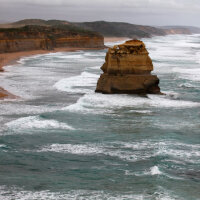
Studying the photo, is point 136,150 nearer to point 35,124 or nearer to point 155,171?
point 155,171

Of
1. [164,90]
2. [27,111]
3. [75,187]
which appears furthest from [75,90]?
[75,187]

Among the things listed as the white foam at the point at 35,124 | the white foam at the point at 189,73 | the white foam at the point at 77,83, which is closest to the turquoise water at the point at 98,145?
the white foam at the point at 35,124

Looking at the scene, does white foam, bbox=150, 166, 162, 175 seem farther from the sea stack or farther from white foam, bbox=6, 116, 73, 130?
the sea stack

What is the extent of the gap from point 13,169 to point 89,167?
2.86 metres

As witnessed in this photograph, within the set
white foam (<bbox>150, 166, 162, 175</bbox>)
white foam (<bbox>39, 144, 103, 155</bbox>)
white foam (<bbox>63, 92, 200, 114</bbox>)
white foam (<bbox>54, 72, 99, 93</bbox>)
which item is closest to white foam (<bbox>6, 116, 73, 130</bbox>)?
white foam (<bbox>39, 144, 103, 155</bbox>)

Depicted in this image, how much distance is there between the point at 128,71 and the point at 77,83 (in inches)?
329

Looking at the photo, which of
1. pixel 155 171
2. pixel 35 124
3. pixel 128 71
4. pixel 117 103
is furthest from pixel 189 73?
pixel 155 171

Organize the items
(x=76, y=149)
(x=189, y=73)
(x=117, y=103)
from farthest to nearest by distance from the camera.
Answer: (x=189, y=73) < (x=117, y=103) < (x=76, y=149)

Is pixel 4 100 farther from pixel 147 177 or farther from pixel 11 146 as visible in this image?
pixel 147 177

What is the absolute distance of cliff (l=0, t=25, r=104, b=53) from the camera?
77.1 meters

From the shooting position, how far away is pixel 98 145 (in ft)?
64.0

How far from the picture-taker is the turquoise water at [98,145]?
1445 centimetres

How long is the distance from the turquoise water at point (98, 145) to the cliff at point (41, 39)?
44.4m

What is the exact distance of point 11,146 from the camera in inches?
753
